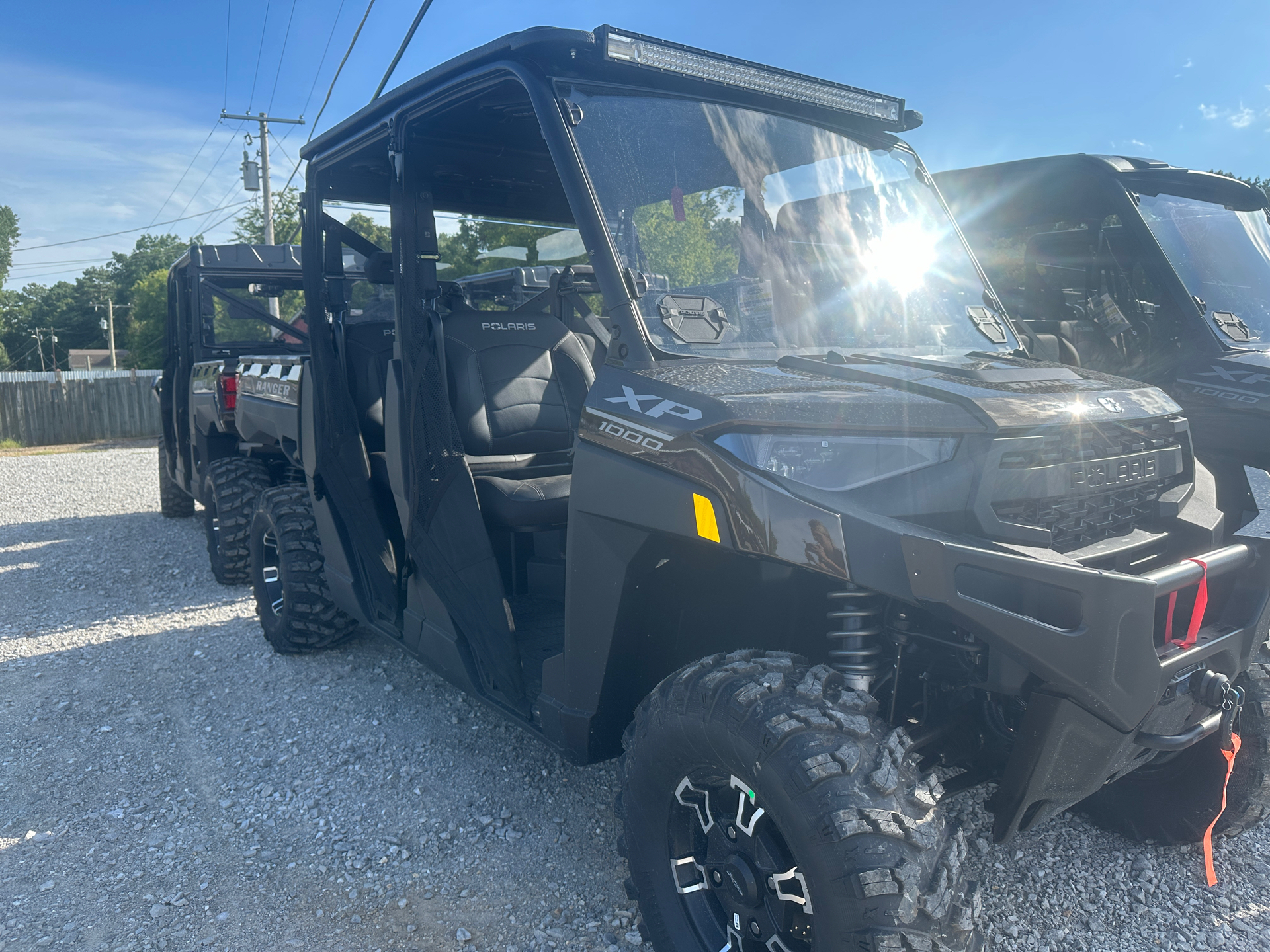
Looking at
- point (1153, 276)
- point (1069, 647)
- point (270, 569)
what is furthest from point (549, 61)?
point (1153, 276)

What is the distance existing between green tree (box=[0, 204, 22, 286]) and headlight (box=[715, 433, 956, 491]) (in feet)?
213

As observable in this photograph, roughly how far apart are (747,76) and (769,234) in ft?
1.56

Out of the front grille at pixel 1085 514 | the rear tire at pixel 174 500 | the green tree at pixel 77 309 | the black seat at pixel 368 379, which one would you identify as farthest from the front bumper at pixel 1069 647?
the green tree at pixel 77 309

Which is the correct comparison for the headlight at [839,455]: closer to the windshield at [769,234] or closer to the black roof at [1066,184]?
the windshield at [769,234]

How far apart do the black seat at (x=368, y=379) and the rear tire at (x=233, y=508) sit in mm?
2396

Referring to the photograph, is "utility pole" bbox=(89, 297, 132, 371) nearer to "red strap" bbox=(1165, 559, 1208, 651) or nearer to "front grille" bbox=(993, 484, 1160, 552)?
"front grille" bbox=(993, 484, 1160, 552)

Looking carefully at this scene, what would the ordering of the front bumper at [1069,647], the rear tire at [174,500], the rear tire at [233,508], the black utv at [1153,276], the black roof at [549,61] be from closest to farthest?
the front bumper at [1069,647] < the black roof at [549,61] < the black utv at [1153,276] < the rear tire at [233,508] < the rear tire at [174,500]

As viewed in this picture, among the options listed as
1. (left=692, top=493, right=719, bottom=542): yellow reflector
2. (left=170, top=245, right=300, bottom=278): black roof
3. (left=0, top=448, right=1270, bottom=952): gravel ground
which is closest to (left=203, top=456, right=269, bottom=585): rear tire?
(left=0, top=448, right=1270, bottom=952): gravel ground

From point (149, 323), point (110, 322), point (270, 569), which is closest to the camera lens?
point (270, 569)

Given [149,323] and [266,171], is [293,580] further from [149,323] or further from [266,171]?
[149,323]

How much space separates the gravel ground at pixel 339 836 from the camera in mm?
2594

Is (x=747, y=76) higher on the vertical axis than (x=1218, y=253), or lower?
higher

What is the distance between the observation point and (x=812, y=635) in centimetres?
248

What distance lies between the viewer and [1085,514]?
2055mm
